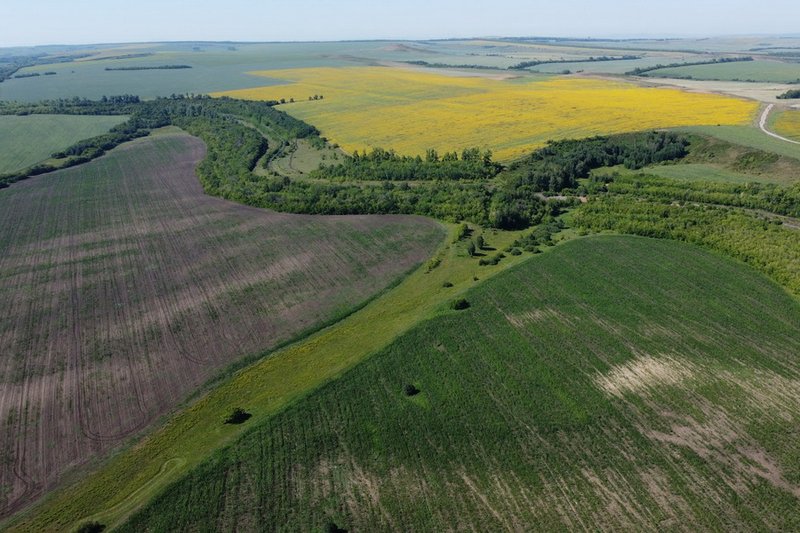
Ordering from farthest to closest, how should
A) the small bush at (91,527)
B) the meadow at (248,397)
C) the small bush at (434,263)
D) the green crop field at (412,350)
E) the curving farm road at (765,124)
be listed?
the curving farm road at (765,124) → the small bush at (434,263) → the meadow at (248,397) → the green crop field at (412,350) → the small bush at (91,527)

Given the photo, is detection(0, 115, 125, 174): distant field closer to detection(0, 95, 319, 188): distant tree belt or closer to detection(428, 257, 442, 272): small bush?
detection(0, 95, 319, 188): distant tree belt

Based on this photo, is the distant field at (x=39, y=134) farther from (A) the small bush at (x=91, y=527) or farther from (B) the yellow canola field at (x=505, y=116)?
(A) the small bush at (x=91, y=527)

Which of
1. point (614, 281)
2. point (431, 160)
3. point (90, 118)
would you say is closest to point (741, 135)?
point (431, 160)

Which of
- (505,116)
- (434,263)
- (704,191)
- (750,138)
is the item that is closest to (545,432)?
(434,263)

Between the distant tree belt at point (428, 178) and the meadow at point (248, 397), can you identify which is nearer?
the meadow at point (248, 397)

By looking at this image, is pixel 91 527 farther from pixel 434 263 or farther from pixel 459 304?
pixel 434 263

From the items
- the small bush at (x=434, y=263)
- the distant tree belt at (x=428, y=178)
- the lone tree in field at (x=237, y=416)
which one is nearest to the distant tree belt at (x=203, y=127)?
the distant tree belt at (x=428, y=178)

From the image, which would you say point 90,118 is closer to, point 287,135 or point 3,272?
point 287,135
